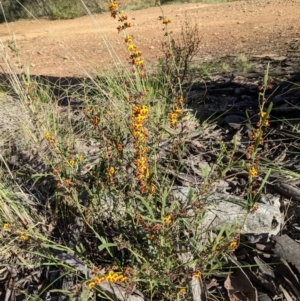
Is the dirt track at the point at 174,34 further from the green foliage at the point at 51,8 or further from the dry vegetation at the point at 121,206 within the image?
the dry vegetation at the point at 121,206

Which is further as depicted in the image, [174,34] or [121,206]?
[174,34]

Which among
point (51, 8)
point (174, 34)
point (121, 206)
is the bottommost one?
point (51, 8)

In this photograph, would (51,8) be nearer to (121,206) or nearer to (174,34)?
(174,34)

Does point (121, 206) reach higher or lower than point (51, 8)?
higher

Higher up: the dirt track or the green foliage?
the dirt track

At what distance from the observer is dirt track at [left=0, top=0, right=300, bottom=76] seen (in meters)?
7.61

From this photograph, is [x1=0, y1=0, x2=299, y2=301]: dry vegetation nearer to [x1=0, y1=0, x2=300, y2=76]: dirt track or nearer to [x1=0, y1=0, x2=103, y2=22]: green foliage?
[x1=0, y1=0, x2=300, y2=76]: dirt track

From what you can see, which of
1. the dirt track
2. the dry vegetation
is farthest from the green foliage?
the dry vegetation

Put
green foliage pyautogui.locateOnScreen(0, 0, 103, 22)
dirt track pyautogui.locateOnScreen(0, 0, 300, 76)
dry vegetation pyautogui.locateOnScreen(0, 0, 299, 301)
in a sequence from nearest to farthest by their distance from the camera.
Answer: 1. dry vegetation pyautogui.locateOnScreen(0, 0, 299, 301)
2. dirt track pyautogui.locateOnScreen(0, 0, 300, 76)
3. green foliage pyautogui.locateOnScreen(0, 0, 103, 22)

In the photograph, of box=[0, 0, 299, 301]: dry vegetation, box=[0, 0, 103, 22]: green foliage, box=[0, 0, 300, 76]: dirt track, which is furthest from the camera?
box=[0, 0, 103, 22]: green foliage

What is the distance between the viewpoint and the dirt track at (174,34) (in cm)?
761

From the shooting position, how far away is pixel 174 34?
400 inches

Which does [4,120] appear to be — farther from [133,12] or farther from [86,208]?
[133,12]

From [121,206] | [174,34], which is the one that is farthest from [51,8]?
[121,206]
